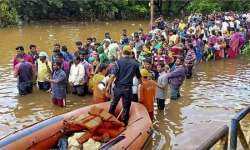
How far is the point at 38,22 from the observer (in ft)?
111

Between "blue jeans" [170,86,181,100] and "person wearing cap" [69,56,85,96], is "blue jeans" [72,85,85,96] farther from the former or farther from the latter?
"blue jeans" [170,86,181,100]

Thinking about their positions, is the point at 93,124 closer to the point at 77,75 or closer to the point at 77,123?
the point at 77,123

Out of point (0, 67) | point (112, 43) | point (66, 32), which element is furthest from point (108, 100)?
point (66, 32)

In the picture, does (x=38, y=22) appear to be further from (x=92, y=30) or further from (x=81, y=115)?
(x=81, y=115)

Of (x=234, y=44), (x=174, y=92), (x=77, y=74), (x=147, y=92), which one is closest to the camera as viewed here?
(x=147, y=92)

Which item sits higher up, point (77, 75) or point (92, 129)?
point (77, 75)

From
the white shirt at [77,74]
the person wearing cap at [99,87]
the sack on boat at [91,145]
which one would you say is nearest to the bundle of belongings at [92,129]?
the sack on boat at [91,145]

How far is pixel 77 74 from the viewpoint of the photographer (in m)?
12.1

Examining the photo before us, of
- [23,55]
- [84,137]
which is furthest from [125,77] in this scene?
[23,55]

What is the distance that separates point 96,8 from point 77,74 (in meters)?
25.4

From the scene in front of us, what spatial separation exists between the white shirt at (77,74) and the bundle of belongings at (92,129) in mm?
3493

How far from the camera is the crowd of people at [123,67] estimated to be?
9.26 metres

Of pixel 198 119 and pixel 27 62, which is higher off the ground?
pixel 27 62

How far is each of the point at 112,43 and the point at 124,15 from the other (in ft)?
79.1
